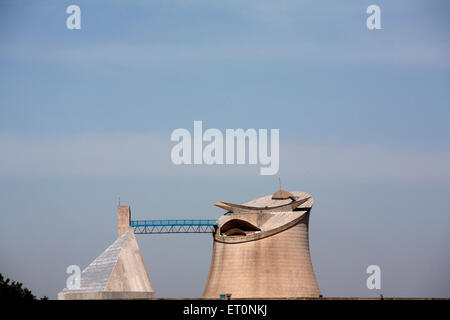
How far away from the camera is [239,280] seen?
429 feet

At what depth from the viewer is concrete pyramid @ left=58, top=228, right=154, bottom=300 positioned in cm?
10562

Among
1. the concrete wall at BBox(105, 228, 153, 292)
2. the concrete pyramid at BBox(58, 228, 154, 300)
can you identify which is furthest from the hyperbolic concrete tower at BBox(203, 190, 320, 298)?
the concrete pyramid at BBox(58, 228, 154, 300)

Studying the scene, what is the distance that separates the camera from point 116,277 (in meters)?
108

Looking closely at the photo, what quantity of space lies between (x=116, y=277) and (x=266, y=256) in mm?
26617

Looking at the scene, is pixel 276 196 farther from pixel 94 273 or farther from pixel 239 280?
pixel 94 273

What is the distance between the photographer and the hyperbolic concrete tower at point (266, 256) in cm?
12938

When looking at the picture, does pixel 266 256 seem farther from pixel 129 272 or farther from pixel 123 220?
pixel 129 272

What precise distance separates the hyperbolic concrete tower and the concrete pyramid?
1987 centimetres

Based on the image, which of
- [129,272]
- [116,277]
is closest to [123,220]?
[129,272]

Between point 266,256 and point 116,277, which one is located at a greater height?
point 116,277
